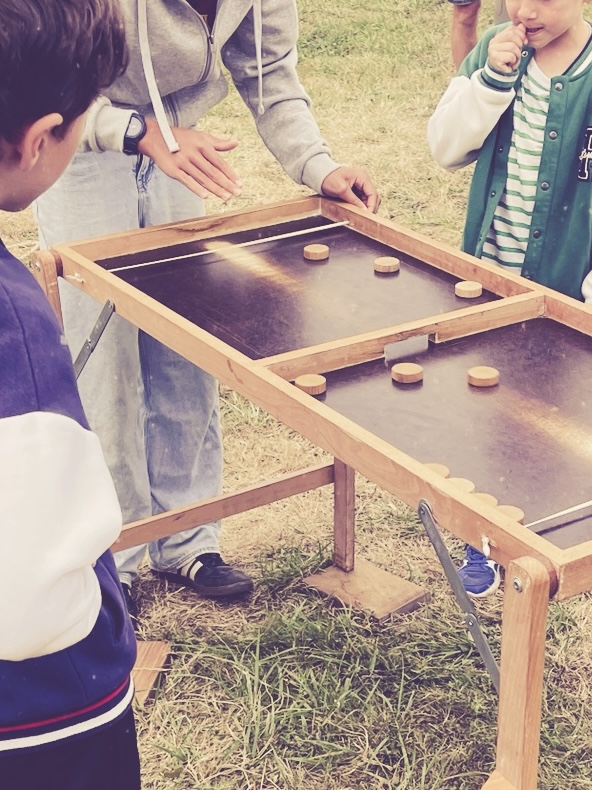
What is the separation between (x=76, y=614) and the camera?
1.30m

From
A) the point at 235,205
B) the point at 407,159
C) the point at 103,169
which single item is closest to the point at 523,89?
the point at 103,169

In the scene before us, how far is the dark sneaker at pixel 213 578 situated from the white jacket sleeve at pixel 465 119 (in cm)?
128

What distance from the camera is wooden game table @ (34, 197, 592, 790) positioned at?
154 centimetres

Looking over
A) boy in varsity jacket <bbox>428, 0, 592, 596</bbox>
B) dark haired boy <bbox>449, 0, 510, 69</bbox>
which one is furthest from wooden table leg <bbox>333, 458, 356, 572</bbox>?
dark haired boy <bbox>449, 0, 510, 69</bbox>

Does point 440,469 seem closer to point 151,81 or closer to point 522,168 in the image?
point 151,81

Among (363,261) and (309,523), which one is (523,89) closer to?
(363,261)

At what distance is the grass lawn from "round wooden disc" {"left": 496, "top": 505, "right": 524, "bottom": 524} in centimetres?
112

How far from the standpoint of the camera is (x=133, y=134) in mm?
2496

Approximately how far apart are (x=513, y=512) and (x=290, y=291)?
A: 38.6 inches

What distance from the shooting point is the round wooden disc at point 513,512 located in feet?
5.19

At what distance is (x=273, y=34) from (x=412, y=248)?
770mm

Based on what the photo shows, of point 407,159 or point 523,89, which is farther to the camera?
point 407,159

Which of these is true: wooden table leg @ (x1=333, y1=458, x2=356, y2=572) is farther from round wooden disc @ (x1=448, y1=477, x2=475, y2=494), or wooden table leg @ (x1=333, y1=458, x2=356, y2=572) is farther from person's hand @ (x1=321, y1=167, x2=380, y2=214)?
round wooden disc @ (x1=448, y1=477, x2=475, y2=494)

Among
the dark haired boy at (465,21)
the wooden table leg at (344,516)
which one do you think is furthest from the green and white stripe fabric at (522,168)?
the dark haired boy at (465,21)
